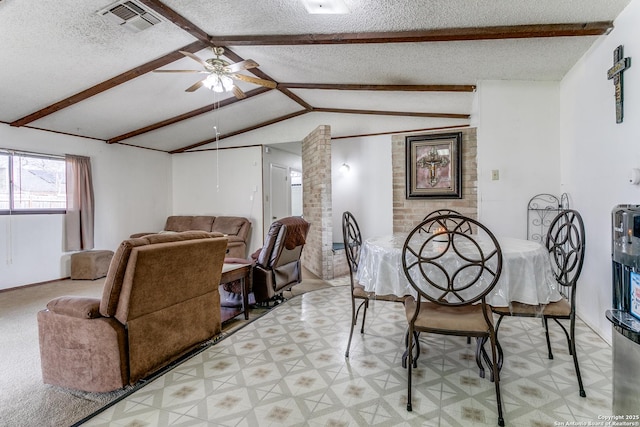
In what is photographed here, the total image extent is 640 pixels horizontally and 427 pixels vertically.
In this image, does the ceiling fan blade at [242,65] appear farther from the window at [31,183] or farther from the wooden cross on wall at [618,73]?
the window at [31,183]

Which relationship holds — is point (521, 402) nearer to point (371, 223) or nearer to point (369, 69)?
point (369, 69)

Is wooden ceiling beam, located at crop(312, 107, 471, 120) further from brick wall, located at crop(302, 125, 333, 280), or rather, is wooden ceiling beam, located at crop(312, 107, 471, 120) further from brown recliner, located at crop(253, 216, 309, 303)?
brown recliner, located at crop(253, 216, 309, 303)

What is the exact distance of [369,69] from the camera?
12.0 feet

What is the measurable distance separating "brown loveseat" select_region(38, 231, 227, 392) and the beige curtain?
3795 millimetres

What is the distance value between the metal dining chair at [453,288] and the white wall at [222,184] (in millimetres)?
4851

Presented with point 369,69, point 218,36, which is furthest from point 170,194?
point 369,69

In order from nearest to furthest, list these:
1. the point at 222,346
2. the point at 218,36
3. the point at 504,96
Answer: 1. the point at 222,346
2. the point at 218,36
3. the point at 504,96

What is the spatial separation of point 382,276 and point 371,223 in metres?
3.74

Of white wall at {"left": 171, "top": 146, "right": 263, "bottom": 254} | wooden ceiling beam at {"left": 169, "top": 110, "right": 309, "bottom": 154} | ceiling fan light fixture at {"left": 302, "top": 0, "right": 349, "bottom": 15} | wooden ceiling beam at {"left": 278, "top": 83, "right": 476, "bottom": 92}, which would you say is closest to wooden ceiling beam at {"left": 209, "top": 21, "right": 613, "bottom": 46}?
A: ceiling fan light fixture at {"left": 302, "top": 0, "right": 349, "bottom": 15}

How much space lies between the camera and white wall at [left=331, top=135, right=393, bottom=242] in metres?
5.63

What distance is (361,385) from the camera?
6.53 ft

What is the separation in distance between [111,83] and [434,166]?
3.97 metres


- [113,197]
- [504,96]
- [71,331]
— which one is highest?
[504,96]

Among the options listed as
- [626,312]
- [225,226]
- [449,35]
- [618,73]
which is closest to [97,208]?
[225,226]
